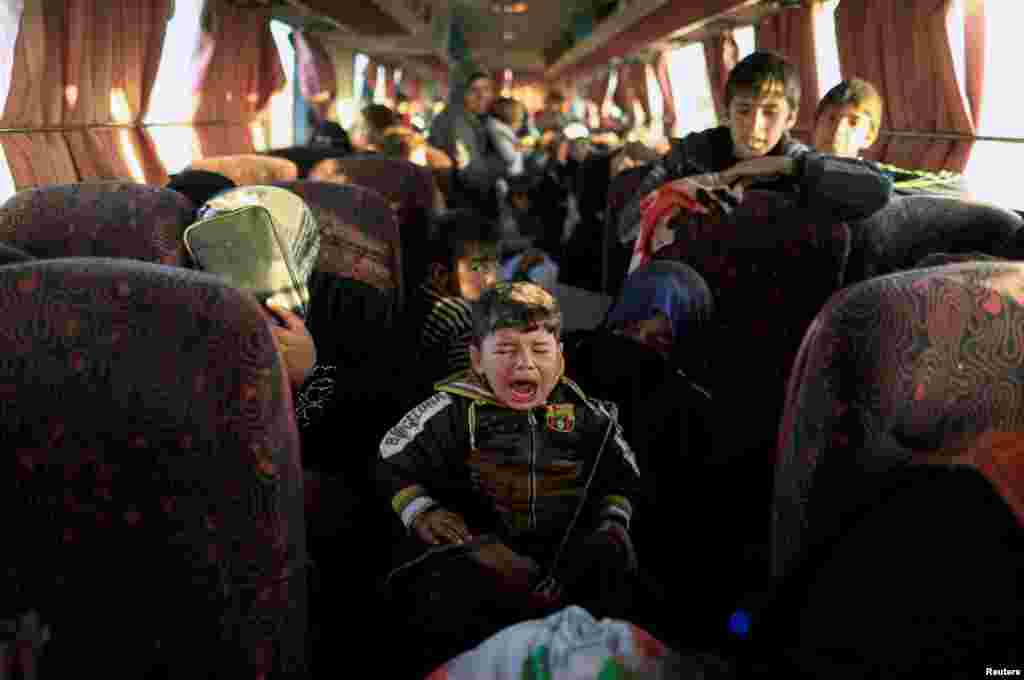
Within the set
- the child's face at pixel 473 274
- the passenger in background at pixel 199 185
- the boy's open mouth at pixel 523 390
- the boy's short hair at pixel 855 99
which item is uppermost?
the boy's short hair at pixel 855 99

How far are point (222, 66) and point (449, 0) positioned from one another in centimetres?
652

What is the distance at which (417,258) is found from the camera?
414cm

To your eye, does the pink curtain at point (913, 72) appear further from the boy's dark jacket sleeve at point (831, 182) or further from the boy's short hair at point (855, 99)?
the boy's dark jacket sleeve at point (831, 182)

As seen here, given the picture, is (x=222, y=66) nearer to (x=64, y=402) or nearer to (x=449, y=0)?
(x=449, y=0)

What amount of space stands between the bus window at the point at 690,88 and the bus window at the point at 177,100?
6.29m

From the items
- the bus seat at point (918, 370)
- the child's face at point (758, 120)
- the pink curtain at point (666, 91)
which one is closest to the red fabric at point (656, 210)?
the child's face at point (758, 120)

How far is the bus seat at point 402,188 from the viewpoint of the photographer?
4.04 m

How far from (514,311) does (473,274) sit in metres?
1.00

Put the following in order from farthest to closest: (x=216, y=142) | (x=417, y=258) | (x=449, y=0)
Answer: (x=449, y=0) < (x=216, y=142) < (x=417, y=258)

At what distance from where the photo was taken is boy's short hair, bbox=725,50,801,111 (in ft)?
10.0

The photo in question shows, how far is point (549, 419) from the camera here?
6.64ft

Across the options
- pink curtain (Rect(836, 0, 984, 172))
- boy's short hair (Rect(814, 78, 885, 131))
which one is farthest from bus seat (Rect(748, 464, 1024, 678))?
pink curtain (Rect(836, 0, 984, 172))

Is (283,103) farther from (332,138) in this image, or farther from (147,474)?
(147,474)

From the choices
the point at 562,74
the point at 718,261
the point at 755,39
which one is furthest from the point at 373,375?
the point at 562,74
